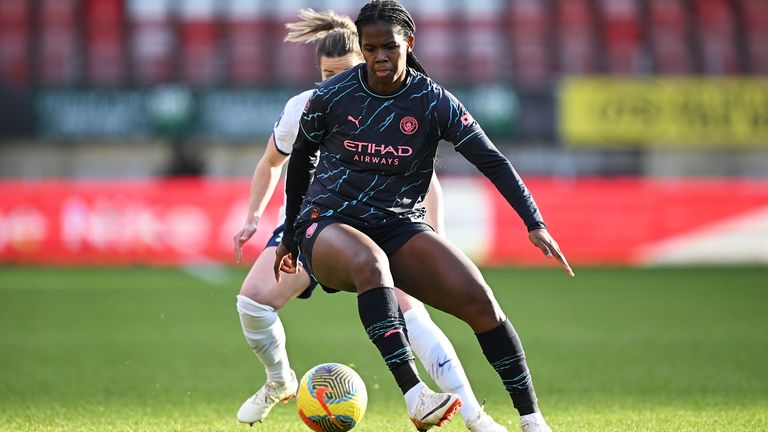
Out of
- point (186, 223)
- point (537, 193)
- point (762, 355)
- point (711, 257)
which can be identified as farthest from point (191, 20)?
point (762, 355)

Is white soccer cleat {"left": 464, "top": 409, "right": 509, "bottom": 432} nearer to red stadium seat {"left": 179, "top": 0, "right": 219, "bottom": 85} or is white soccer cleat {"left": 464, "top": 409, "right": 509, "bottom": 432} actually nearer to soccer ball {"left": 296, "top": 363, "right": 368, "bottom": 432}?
soccer ball {"left": 296, "top": 363, "right": 368, "bottom": 432}

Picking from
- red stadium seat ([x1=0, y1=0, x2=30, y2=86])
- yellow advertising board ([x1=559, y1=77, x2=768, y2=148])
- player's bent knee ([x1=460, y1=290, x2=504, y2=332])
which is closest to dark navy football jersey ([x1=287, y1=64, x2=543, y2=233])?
player's bent knee ([x1=460, y1=290, x2=504, y2=332])

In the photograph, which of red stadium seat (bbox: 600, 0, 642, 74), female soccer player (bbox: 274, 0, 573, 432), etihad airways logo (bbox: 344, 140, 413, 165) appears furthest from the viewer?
red stadium seat (bbox: 600, 0, 642, 74)

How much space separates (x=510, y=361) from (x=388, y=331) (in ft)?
1.82

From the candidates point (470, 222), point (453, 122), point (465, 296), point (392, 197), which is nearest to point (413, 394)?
point (465, 296)

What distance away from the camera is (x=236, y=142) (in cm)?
2195

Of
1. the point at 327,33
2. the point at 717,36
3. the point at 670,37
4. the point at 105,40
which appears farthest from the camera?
the point at 717,36

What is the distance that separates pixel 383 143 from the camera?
4.53 m

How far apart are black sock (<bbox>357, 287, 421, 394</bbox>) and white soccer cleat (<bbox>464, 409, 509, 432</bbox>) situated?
49 cm

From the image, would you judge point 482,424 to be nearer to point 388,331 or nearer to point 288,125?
point 388,331

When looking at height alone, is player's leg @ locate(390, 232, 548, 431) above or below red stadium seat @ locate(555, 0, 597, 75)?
above

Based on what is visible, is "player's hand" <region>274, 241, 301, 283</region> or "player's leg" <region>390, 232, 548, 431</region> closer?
"player's leg" <region>390, 232, 548, 431</region>

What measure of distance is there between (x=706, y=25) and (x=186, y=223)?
1341 centimetres

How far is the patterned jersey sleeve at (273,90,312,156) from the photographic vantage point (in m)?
5.48
